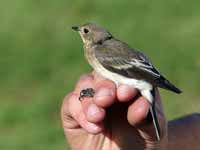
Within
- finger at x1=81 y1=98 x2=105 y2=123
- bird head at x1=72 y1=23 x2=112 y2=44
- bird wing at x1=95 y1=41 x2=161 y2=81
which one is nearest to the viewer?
finger at x1=81 y1=98 x2=105 y2=123

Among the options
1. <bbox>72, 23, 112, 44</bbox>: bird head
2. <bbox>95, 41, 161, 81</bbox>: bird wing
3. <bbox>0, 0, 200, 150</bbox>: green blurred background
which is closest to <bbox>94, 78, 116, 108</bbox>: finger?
<bbox>95, 41, 161, 81</bbox>: bird wing

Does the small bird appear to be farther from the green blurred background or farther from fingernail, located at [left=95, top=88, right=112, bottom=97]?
the green blurred background

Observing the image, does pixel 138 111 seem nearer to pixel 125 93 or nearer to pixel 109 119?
pixel 125 93

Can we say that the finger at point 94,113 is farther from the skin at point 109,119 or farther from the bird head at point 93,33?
the bird head at point 93,33

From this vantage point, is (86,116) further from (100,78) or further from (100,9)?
(100,9)

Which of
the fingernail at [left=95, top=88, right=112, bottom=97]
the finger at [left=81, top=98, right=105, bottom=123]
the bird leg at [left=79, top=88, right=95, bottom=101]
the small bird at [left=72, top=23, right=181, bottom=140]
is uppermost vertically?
the fingernail at [left=95, top=88, right=112, bottom=97]

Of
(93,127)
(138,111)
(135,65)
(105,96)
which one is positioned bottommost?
(135,65)

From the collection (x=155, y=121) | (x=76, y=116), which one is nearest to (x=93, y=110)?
(x=76, y=116)
